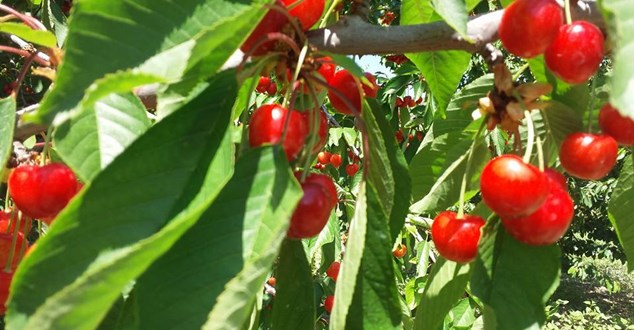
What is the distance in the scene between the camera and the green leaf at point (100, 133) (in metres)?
0.83

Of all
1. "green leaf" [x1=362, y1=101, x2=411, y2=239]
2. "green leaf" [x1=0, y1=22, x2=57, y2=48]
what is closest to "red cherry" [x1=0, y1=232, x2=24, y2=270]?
"green leaf" [x1=0, y1=22, x2=57, y2=48]

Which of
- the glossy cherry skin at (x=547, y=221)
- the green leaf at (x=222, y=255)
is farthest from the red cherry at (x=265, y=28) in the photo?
the glossy cherry skin at (x=547, y=221)

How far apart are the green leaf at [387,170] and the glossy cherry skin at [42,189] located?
1.50 ft

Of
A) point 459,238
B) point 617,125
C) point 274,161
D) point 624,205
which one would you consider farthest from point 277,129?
point 624,205

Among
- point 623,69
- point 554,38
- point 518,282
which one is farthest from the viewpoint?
point 518,282

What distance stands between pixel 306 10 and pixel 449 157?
0.52 metres

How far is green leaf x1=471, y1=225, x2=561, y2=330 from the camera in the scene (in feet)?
3.20

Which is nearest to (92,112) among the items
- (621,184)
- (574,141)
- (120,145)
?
(120,145)

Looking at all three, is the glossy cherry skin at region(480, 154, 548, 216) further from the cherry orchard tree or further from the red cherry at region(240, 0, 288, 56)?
the red cherry at region(240, 0, 288, 56)

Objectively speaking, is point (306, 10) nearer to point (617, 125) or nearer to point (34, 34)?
point (34, 34)

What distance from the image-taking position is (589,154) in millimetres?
945

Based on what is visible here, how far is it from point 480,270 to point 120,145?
0.59m

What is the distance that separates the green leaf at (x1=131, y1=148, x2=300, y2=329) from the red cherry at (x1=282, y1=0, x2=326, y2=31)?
0.94ft

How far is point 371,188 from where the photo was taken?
89 centimetres
